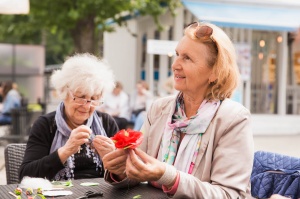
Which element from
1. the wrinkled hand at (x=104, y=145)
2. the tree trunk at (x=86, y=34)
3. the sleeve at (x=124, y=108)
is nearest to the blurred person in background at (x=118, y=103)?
the sleeve at (x=124, y=108)

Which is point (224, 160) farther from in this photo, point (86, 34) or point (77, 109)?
point (86, 34)

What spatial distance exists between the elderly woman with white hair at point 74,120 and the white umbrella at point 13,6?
2505 millimetres

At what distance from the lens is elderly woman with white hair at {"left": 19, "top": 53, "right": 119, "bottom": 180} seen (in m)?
3.60

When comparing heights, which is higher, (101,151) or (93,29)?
(93,29)

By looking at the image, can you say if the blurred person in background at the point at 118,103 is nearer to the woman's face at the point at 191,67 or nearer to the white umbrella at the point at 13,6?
the white umbrella at the point at 13,6

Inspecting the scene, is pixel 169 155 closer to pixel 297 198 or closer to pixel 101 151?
pixel 101 151

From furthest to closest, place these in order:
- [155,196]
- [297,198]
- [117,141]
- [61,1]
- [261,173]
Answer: [61,1]
[261,173]
[297,198]
[155,196]
[117,141]

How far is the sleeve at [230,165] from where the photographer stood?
8.07 feet

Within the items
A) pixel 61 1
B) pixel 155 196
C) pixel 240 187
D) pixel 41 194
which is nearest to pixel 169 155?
pixel 155 196

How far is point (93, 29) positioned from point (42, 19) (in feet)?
5.44

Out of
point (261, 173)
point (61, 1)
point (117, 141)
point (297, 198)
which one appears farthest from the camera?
point (61, 1)

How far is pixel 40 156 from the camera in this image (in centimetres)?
355

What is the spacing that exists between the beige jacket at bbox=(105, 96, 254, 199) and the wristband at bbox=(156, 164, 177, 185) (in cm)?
4

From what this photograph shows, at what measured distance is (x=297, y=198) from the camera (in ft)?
9.75
